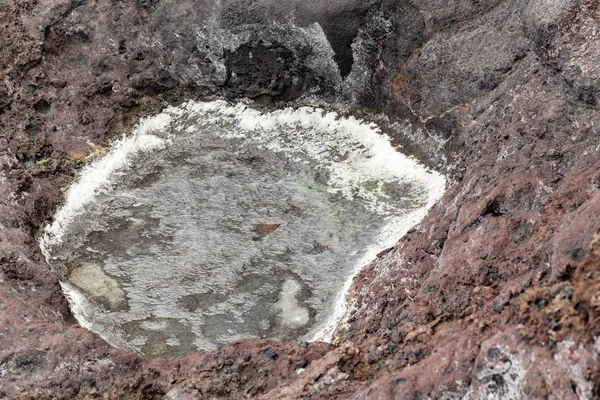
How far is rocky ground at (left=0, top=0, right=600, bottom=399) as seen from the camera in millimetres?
4809

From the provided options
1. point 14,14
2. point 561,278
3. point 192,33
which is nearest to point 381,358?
point 561,278

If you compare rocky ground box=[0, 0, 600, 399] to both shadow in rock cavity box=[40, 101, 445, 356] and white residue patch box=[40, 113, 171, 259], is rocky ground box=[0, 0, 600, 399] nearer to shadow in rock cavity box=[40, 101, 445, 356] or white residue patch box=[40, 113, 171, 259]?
white residue patch box=[40, 113, 171, 259]

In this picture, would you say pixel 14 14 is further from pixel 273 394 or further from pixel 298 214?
pixel 273 394

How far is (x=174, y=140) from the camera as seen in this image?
11.2 metres

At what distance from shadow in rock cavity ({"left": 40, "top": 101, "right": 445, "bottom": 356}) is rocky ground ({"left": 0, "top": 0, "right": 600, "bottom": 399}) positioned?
0.39 metres

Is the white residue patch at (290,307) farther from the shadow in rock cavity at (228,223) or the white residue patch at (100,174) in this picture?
the white residue patch at (100,174)

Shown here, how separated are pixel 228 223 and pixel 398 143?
115 inches

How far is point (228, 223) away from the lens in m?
9.52

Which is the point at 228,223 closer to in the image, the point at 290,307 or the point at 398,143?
the point at 290,307

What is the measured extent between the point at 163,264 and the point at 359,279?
2.45 m

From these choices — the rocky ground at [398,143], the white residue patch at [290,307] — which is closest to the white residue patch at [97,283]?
the rocky ground at [398,143]

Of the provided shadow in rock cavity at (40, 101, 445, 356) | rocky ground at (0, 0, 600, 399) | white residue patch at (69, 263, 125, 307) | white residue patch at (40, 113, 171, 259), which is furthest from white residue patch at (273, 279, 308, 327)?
white residue patch at (40, 113, 171, 259)

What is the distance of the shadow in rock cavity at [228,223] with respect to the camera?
27.0ft

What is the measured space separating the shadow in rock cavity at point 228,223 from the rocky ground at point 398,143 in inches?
15.5
